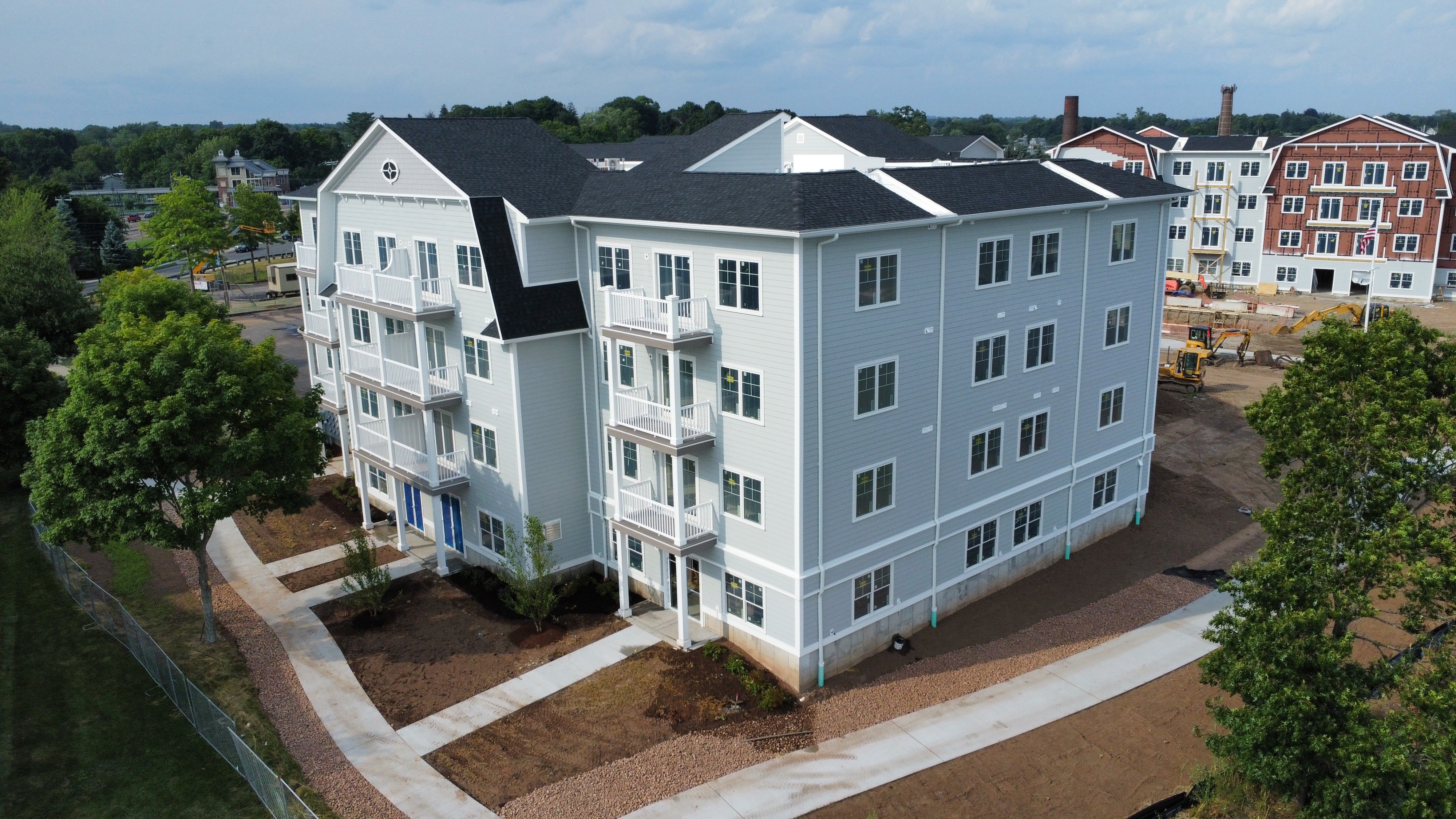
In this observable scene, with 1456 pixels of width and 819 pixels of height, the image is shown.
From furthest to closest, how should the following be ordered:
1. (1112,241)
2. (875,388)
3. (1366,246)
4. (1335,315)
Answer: (1366,246)
(1335,315)
(1112,241)
(875,388)

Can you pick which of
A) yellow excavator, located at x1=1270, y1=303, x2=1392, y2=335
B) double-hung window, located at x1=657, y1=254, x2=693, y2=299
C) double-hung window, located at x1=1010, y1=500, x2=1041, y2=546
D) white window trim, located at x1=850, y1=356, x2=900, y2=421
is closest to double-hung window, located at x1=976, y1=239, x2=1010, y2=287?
white window trim, located at x1=850, y1=356, x2=900, y2=421

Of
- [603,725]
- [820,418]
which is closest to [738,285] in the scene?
[820,418]

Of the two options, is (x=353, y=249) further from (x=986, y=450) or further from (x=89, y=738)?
(x=986, y=450)

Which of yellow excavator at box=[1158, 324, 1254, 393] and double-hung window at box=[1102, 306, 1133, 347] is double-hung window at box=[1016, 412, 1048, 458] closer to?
double-hung window at box=[1102, 306, 1133, 347]

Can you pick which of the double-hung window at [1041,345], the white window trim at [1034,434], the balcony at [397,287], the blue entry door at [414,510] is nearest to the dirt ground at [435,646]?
the blue entry door at [414,510]

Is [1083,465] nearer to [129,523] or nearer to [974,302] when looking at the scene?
→ [974,302]

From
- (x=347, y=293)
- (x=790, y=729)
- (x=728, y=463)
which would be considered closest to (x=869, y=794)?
(x=790, y=729)
